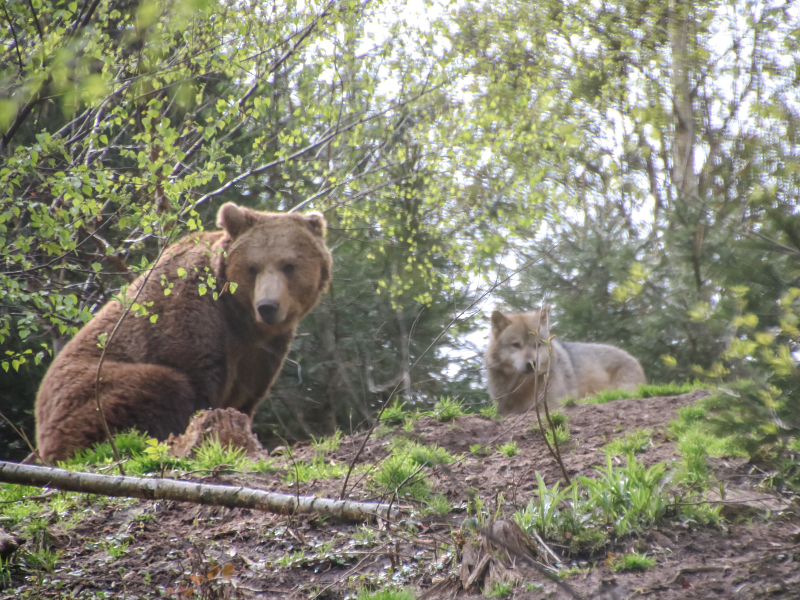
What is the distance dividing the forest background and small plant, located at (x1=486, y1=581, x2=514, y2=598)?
37.7 inches

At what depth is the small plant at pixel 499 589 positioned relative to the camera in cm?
258

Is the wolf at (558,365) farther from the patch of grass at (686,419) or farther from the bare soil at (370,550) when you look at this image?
the bare soil at (370,550)

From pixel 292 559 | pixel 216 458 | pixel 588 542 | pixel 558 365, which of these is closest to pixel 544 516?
pixel 588 542

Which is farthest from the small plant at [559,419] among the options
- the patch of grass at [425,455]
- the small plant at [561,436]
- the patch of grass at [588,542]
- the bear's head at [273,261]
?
the bear's head at [273,261]

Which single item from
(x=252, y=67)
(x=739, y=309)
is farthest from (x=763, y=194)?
(x=252, y=67)

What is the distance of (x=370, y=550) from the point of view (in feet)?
10.4

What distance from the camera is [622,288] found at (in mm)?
2977

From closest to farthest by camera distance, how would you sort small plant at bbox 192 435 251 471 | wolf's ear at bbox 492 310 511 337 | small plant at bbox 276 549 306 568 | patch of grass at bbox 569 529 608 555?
1. patch of grass at bbox 569 529 608 555
2. small plant at bbox 276 549 306 568
3. small plant at bbox 192 435 251 471
4. wolf's ear at bbox 492 310 511 337

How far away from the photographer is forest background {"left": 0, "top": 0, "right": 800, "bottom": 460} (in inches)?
108

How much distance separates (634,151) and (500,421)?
2.77 metres

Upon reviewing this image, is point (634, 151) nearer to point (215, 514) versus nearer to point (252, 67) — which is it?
point (215, 514)

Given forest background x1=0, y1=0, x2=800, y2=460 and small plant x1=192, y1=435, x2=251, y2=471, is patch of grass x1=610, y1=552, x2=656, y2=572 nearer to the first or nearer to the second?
forest background x1=0, y1=0, x2=800, y2=460

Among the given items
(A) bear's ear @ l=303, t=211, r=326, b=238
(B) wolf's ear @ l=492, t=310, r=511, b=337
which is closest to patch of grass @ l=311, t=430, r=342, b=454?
(A) bear's ear @ l=303, t=211, r=326, b=238

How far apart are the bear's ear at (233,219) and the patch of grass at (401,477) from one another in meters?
2.91
